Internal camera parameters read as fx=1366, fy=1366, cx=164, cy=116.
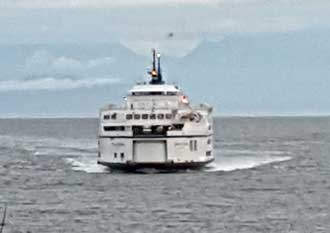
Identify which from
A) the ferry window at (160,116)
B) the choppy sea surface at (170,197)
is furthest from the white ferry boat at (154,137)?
the choppy sea surface at (170,197)

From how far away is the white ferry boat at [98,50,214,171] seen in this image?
9831 centimetres

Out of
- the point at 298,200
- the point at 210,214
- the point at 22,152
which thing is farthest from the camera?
the point at 22,152

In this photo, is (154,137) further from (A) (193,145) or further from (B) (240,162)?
(B) (240,162)

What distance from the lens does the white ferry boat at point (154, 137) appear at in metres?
98.3

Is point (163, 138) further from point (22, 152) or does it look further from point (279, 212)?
point (22, 152)

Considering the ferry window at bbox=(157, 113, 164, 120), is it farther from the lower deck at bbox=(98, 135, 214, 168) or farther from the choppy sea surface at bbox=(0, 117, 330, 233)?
the choppy sea surface at bbox=(0, 117, 330, 233)

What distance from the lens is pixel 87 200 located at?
78812mm

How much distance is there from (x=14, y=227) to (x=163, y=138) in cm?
3564

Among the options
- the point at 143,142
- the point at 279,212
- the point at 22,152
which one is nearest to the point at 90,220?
the point at 279,212

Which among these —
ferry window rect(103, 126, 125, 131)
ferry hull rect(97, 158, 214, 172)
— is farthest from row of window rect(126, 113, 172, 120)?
ferry hull rect(97, 158, 214, 172)

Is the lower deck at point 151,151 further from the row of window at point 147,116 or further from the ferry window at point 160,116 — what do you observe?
the ferry window at point 160,116

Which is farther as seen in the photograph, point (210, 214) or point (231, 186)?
point (231, 186)

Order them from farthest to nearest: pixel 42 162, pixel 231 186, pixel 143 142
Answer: pixel 42 162 → pixel 143 142 → pixel 231 186

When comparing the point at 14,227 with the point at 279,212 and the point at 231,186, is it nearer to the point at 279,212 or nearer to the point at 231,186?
the point at 279,212
